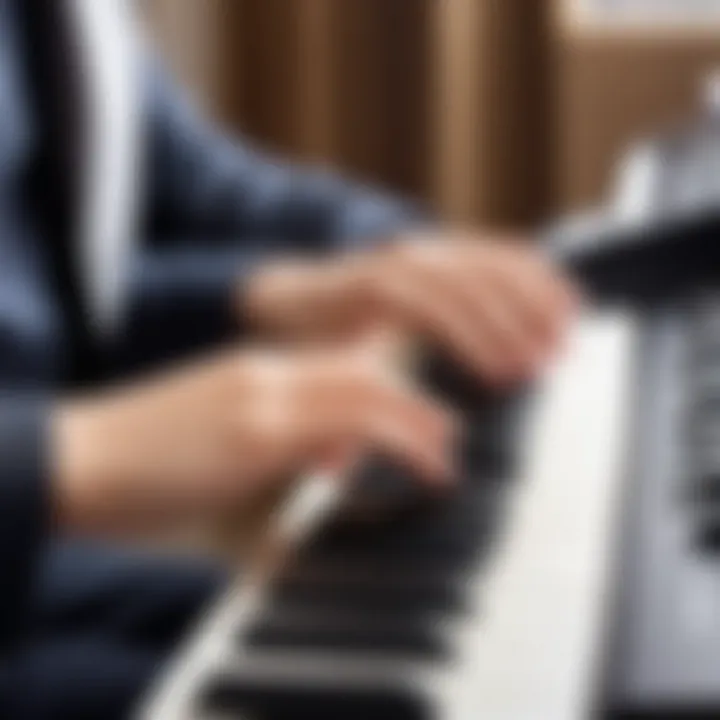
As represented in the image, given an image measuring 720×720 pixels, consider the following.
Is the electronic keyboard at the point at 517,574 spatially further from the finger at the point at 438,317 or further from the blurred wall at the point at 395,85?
the blurred wall at the point at 395,85

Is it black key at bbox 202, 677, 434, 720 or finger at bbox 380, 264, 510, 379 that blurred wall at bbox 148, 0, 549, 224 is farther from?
black key at bbox 202, 677, 434, 720

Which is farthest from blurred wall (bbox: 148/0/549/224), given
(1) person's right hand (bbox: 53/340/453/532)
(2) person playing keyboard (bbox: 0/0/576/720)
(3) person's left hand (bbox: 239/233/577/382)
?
(1) person's right hand (bbox: 53/340/453/532)

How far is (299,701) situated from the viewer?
0.51 metres

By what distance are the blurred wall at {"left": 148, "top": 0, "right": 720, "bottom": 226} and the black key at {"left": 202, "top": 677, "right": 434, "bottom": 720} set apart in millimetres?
1349

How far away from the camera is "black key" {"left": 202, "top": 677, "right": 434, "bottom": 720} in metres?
0.51

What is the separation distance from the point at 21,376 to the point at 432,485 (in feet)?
0.92

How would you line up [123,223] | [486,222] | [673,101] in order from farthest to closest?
[486,222], [673,101], [123,223]

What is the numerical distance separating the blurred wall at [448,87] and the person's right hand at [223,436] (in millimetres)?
1184

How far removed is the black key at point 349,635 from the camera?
54 centimetres

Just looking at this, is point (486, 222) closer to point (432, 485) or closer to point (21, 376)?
point (21, 376)

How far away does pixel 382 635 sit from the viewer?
55 centimetres

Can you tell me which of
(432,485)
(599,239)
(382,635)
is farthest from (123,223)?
(382,635)

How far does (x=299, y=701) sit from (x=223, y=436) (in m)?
0.16

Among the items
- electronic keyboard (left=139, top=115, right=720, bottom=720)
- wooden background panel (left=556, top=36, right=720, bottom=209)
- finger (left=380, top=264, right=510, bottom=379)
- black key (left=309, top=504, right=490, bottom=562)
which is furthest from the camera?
wooden background panel (left=556, top=36, right=720, bottom=209)
